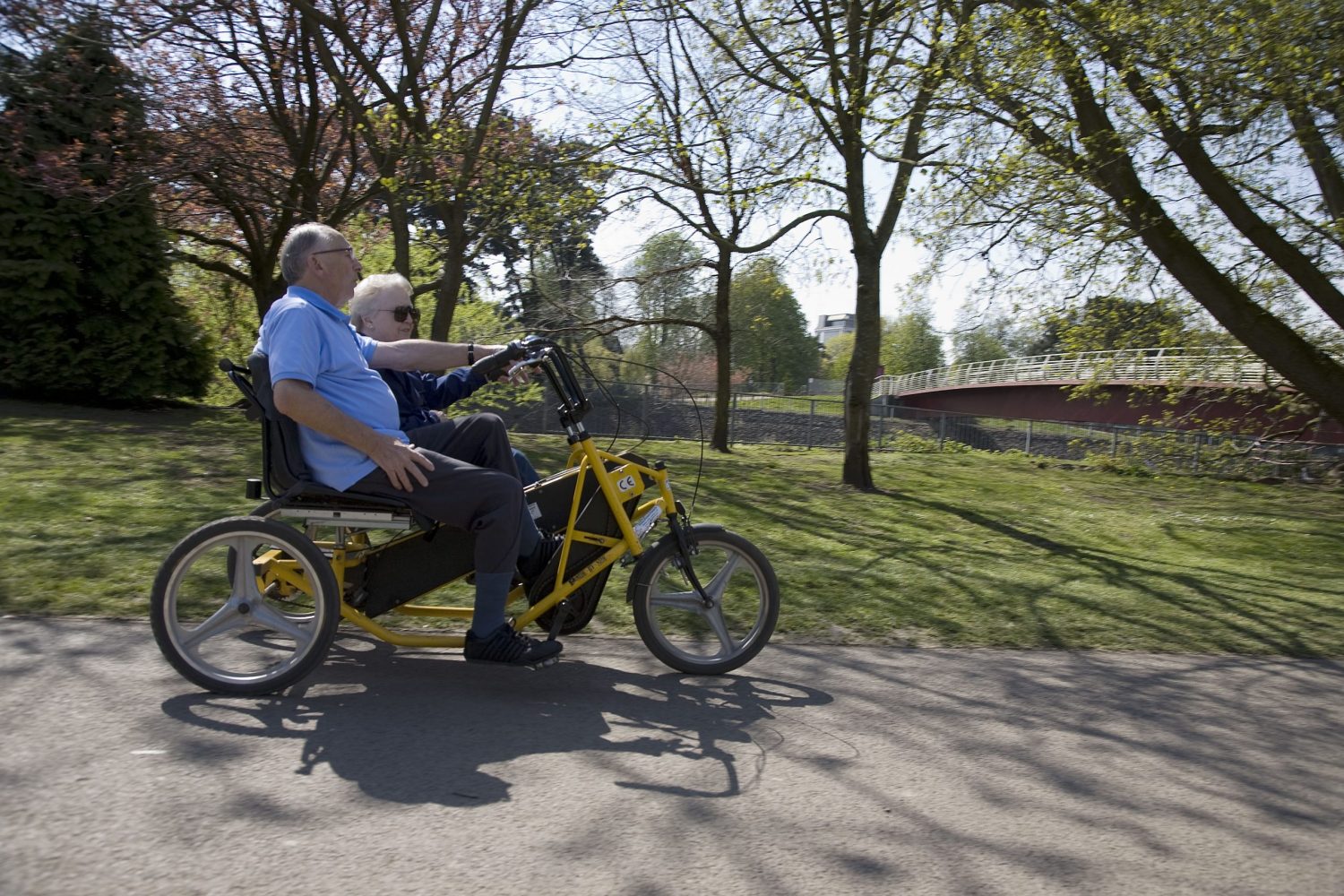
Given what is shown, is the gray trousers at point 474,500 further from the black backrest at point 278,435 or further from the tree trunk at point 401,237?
the tree trunk at point 401,237

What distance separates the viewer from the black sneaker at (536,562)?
4.67 meters

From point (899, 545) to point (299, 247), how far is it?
615 centimetres

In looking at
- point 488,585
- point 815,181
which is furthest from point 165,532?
point 815,181

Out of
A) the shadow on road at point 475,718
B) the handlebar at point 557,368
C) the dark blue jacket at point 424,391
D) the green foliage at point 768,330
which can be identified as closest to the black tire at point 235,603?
the shadow on road at point 475,718

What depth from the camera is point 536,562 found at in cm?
468

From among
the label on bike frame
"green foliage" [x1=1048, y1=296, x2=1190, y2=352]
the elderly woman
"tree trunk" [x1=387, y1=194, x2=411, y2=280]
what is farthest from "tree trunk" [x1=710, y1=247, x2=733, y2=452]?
the label on bike frame

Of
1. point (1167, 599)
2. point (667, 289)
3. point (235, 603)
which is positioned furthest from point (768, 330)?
point (235, 603)

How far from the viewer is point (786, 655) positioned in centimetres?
522

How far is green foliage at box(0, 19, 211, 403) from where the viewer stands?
14586 millimetres

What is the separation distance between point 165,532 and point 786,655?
4.13 m

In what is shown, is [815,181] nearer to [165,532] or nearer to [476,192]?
[476,192]

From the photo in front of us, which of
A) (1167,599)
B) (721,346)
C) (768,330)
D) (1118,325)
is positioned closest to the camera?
(1167,599)

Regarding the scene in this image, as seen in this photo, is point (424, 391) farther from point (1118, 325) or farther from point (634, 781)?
point (1118, 325)

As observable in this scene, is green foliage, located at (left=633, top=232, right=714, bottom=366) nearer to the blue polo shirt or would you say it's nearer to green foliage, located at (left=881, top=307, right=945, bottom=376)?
the blue polo shirt
